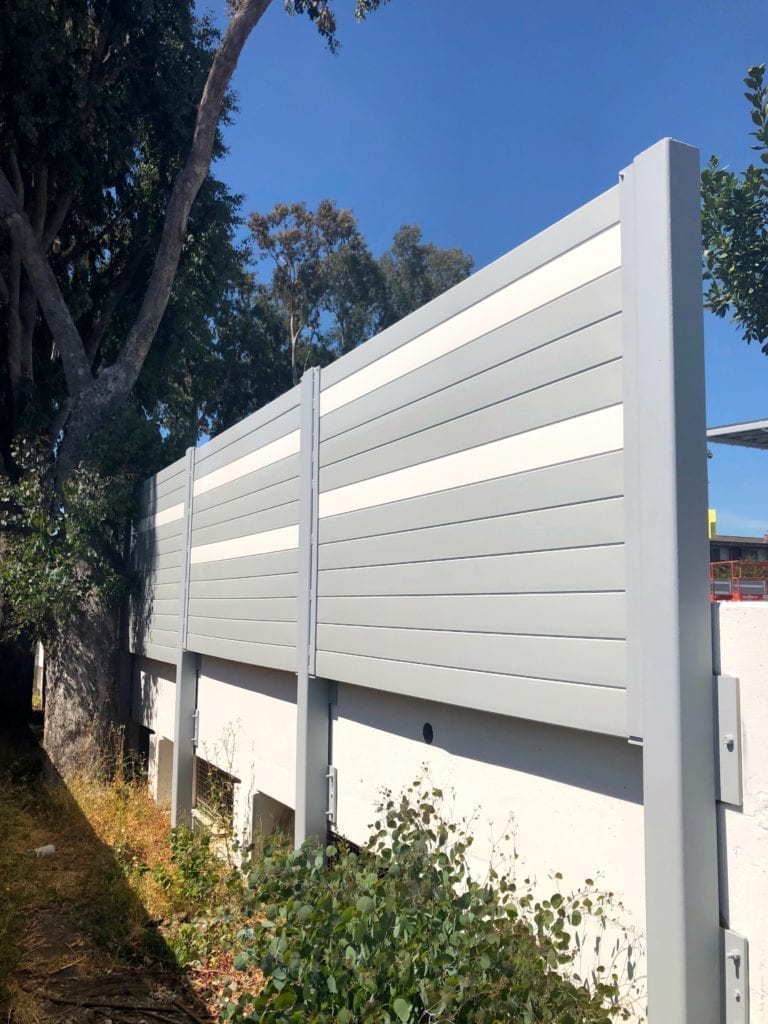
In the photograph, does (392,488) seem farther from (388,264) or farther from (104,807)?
(388,264)

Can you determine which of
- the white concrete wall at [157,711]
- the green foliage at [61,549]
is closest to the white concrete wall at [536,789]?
the white concrete wall at [157,711]

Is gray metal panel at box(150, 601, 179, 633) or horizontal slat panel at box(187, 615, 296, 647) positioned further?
gray metal panel at box(150, 601, 179, 633)

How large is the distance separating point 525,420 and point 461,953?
1.64 m

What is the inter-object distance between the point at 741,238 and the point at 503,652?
11723 millimetres

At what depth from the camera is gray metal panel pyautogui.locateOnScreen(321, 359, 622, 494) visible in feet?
8.32

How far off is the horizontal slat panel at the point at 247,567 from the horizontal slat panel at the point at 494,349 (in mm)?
989

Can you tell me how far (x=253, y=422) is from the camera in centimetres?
577

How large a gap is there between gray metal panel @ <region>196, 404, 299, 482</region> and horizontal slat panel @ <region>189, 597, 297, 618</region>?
3.29 feet

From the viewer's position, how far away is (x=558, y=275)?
2.77m

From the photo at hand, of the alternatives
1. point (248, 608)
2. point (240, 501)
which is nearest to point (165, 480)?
point (240, 501)

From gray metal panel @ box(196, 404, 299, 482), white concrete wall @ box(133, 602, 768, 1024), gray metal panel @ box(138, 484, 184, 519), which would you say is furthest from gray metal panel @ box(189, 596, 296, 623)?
gray metal panel @ box(138, 484, 184, 519)

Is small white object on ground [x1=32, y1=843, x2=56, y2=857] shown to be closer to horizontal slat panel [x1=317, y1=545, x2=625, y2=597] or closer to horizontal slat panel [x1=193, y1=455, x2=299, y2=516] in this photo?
horizontal slat panel [x1=193, y1=455, x2=299, y2=516]

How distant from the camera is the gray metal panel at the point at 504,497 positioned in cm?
250

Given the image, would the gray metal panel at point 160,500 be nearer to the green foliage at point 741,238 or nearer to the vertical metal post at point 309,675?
the vertical metal post at point 309,675
